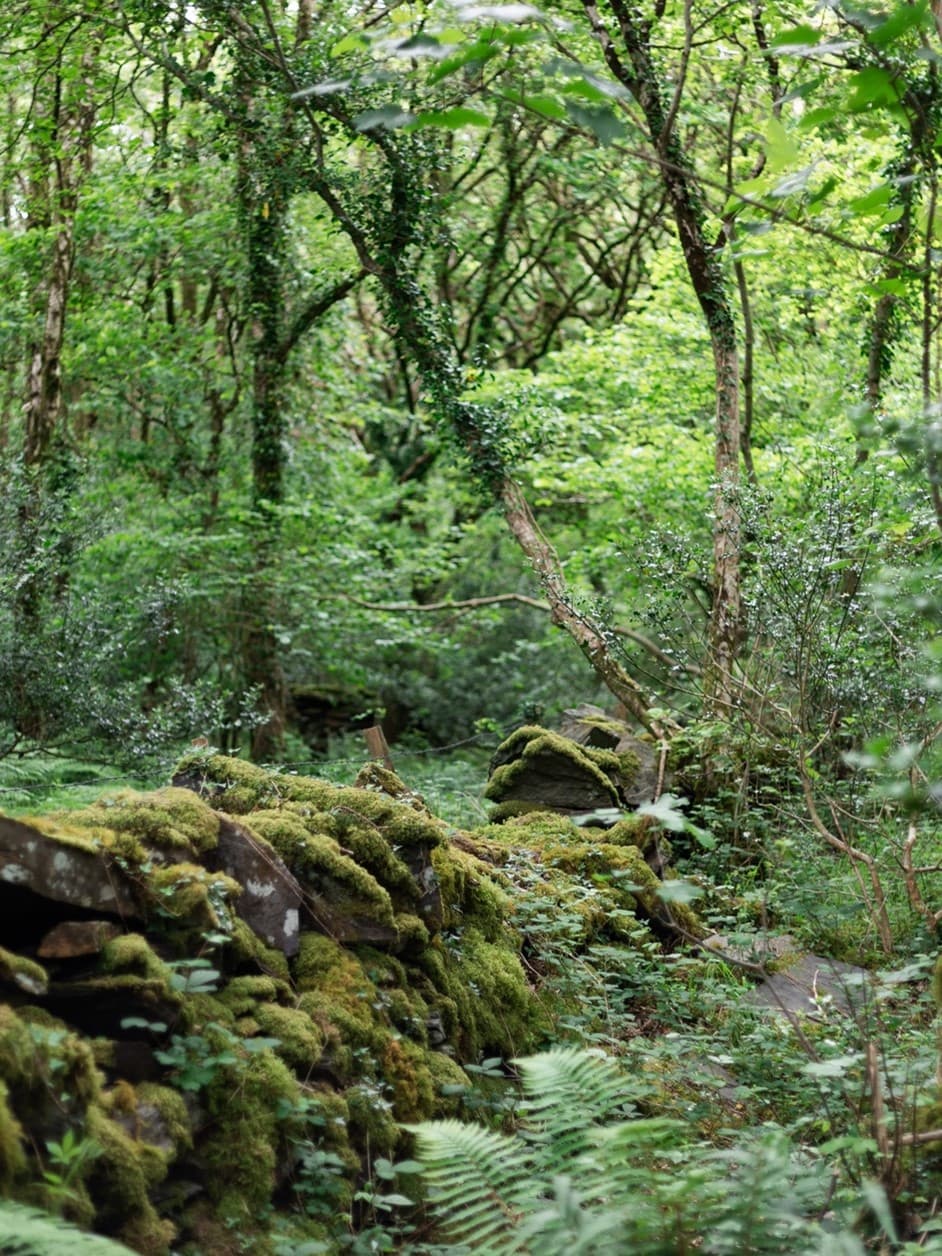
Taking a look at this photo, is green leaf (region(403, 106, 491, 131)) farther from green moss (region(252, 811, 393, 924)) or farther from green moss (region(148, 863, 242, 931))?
green moss (region(252, 811, 393, 924))

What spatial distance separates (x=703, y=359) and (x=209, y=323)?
7428mm

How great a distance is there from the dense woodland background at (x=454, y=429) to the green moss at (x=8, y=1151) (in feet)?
10.7

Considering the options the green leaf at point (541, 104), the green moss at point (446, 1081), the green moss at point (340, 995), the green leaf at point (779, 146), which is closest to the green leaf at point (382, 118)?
the green leaf at point (541, 104)

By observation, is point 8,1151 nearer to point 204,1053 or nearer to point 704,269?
point 204,1053

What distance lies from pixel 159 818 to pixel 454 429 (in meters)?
8.06

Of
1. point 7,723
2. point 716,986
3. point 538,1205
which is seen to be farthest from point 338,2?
point 538,1205

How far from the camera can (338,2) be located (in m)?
13.1

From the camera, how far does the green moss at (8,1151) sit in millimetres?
2645

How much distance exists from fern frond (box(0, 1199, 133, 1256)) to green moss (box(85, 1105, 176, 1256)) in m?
0.55

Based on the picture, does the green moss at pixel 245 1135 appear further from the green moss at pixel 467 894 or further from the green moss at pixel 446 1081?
the green moss at pixel 467 894

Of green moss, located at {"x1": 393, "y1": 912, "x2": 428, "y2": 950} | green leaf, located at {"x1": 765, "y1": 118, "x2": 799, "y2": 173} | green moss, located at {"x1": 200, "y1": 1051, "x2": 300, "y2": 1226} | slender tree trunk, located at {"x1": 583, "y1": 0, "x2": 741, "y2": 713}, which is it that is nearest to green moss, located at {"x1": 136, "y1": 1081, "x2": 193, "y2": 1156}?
green moss, located at {"x1": 200, "y1": 1051, "x2": 300, "y2": 1226}

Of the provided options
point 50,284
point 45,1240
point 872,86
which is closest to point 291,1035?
point 45,1240

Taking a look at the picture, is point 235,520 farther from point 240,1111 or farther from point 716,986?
point 240,1111

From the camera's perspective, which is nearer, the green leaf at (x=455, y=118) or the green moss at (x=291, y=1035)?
the green leaf at (x=455, y=118)
